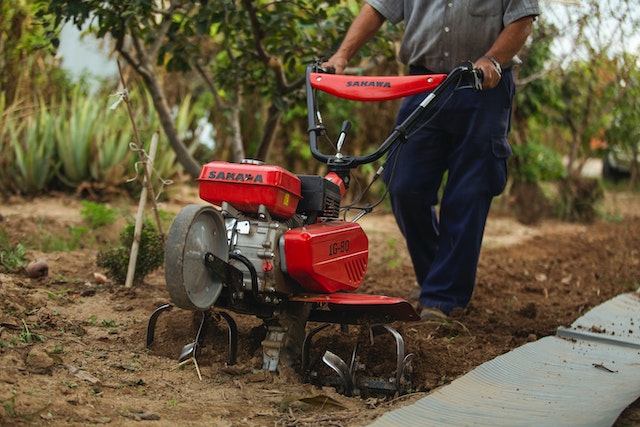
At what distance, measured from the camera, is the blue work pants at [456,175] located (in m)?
3.75

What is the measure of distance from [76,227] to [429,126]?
7.79 ft

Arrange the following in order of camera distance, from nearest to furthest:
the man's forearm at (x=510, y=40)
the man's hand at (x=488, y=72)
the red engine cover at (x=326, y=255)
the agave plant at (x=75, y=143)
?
the red engine cover at (x=326, y=255)
the man's hand at (x=488, y=72)
the man's forearm at (x=510, y=40)
the agave plant at (x=75, y=143)

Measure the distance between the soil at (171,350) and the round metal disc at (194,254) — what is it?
32cm

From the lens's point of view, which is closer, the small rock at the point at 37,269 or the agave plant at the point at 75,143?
the small rock at the point at 37,269

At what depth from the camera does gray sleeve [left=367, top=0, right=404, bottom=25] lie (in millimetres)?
3840

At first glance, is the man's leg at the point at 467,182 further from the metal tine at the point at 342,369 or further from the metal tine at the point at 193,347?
the metal tine at the point at 193,347

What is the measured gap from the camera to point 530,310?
4047 millimetres

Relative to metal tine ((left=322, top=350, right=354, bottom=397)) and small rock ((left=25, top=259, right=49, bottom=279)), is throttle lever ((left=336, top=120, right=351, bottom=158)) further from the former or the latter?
small rock ((left=25, top=259, right=49, bottom=279))

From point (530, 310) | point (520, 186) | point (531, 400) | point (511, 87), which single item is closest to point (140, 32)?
point (511, 87)

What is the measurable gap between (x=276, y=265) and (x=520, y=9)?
5.54ft

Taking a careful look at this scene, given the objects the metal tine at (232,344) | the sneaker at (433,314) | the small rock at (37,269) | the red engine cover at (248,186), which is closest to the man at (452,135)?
the sneaker at (433,314)

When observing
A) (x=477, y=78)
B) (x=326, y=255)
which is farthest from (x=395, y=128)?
(x=326, y=255)

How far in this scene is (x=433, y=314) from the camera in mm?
3750

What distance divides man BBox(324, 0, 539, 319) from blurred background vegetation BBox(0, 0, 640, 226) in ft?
2.19
